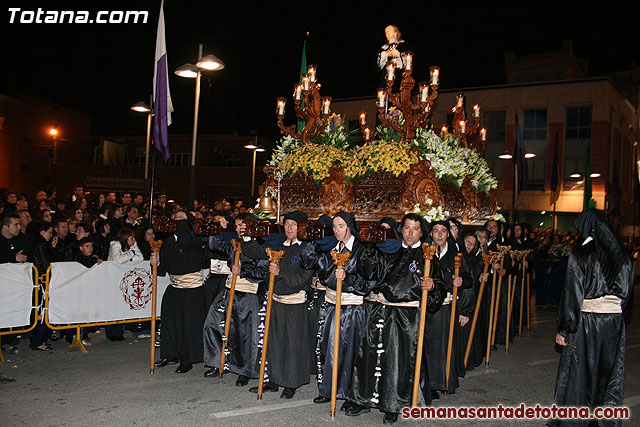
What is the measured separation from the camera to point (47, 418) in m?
5.05

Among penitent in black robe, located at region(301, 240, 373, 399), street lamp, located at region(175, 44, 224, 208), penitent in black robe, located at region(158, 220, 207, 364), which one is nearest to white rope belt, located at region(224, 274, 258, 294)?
penitent in black robe, located at region(158, 220, 207, 364)

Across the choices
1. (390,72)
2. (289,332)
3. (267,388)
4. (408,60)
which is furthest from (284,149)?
(267,388)

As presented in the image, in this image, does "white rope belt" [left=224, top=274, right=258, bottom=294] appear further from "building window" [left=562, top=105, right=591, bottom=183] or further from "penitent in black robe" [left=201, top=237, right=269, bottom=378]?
"building window" [left=562, top=105, right=591, bottom=183]

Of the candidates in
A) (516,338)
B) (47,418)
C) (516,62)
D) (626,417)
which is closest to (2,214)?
(47,418)

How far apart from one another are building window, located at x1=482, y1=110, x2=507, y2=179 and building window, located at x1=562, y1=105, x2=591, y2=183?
3111 mm

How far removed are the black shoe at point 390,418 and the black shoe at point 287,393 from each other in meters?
1.17

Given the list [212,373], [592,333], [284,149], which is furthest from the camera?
[284,149]

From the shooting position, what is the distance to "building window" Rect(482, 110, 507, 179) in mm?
29219

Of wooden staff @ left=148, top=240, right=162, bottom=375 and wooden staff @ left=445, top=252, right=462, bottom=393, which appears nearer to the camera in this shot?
wooden staff @ left=445, top=252, right=462, bottom=393

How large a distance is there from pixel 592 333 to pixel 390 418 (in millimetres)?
2028

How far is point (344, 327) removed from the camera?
567 cm

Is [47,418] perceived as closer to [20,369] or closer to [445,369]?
[20,369]

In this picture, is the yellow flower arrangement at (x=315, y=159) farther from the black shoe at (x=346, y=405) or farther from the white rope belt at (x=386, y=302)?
the black shoe at (x=346, y=405)

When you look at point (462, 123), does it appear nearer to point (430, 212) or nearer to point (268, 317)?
point (430, 212)
